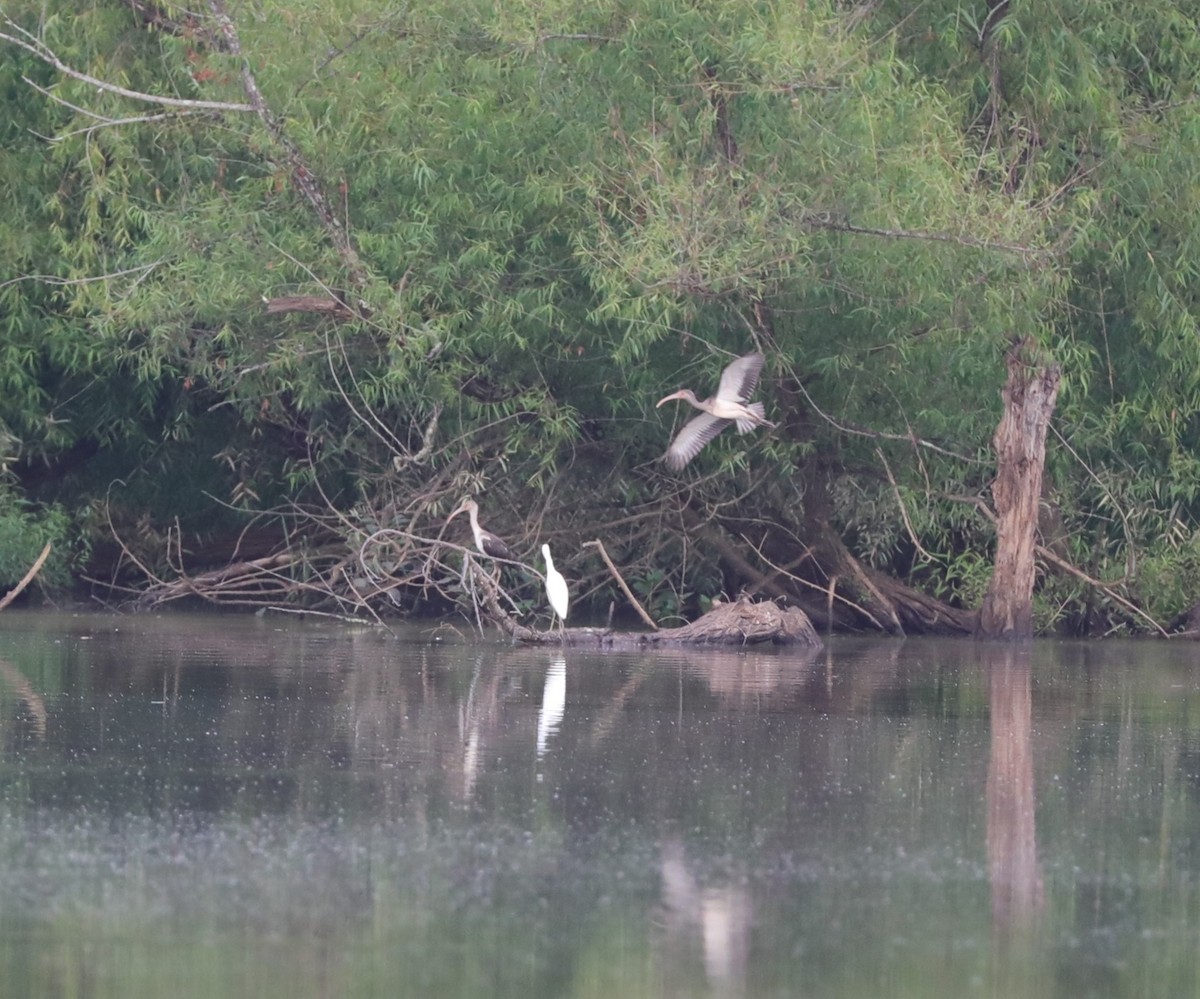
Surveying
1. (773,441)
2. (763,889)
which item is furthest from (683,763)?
(773,441)

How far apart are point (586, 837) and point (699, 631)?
780 cm

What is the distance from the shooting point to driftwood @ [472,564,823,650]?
545 inches

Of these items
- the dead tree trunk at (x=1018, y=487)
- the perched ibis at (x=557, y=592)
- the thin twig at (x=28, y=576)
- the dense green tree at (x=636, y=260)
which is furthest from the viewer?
the thin twig at (x=28, y=576)

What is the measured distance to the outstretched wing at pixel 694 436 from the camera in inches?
559

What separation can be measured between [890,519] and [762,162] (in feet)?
11.9

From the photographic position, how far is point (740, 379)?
13984 millimetres

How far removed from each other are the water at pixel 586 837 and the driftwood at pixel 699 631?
99.4 inches

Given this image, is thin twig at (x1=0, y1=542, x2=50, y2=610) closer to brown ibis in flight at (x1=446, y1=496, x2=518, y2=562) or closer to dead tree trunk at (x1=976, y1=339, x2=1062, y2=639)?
brown ibis in flight at (x1=446, y1=496, x2=518, y2=562)

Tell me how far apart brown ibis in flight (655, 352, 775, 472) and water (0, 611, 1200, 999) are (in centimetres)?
311

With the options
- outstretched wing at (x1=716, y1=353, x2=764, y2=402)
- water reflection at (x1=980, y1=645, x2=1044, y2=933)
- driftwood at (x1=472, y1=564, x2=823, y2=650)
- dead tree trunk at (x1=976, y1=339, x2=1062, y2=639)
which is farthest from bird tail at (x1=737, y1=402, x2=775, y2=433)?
water reflection at (x1=980, y1=645, x2=1044, y2=933)

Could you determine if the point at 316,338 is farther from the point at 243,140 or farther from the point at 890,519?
the point at 890,519

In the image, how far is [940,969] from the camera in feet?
16.1

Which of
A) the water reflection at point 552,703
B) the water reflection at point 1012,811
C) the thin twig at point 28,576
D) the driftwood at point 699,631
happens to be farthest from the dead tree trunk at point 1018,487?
the thin twig at point 28,576

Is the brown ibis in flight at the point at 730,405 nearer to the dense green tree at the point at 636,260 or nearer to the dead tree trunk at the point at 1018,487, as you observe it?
the dense green tree at the point at 636,260
